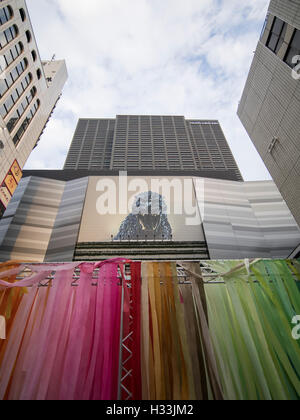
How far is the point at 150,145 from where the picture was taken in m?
55.0

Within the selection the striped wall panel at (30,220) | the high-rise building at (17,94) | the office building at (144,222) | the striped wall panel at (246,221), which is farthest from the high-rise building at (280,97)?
the striped wall panel at (30,220)

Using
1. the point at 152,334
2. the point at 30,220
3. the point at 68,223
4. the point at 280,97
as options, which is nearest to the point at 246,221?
the point at 280,97

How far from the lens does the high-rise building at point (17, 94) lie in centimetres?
1454

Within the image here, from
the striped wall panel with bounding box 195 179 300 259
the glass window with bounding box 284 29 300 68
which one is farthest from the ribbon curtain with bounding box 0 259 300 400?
the striped wall panel with bounding box 195 179 300 259

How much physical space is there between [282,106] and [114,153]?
4651cm

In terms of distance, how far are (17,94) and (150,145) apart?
4090 cm

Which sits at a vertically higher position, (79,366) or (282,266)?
(282,266)

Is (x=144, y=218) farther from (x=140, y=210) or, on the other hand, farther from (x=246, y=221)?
(x=246, y=221)

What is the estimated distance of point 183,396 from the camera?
261 centimetres

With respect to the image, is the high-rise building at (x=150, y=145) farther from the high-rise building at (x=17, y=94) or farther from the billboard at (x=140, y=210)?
the high-rise building at (x=17, y=94)

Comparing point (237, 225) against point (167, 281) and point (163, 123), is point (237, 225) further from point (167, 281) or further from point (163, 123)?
point (163, 123)

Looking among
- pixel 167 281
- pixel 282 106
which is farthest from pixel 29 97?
pixel 167 281

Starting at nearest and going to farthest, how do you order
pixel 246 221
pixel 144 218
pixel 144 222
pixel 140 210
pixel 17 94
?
pixel 17 94, pixel 246 221, pixel 144 222, pixel 144 218, pixel 140 210

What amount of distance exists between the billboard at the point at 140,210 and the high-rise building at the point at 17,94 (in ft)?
23.0
